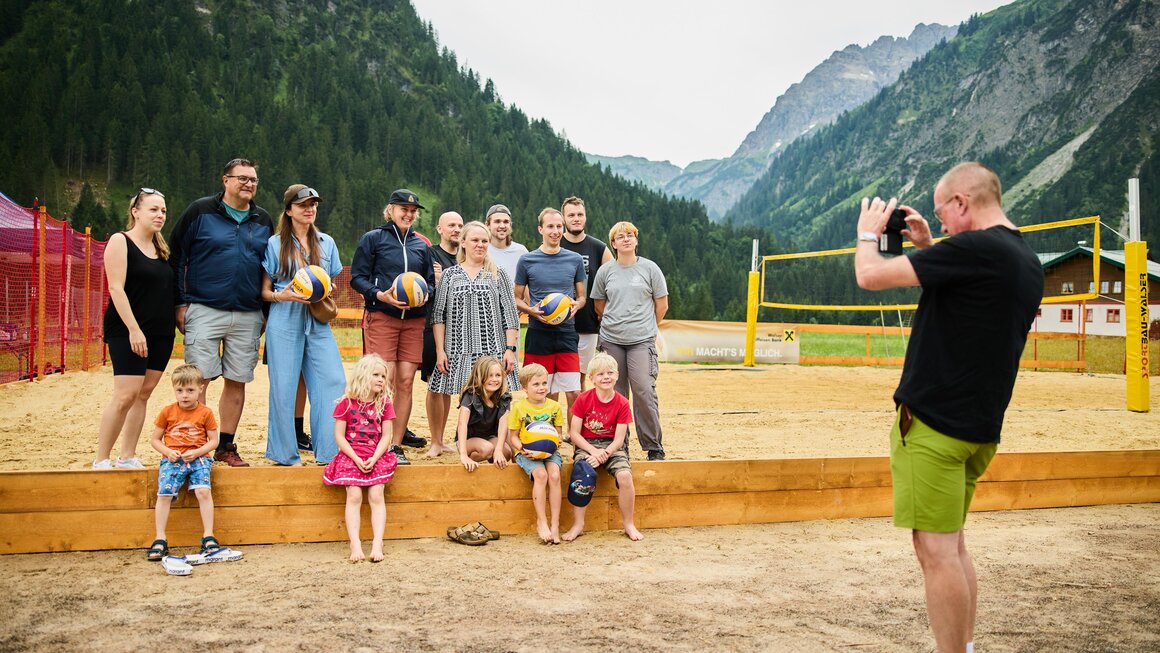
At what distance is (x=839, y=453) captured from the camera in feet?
21.3

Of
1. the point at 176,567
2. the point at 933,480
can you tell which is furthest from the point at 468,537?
the point at 933,480

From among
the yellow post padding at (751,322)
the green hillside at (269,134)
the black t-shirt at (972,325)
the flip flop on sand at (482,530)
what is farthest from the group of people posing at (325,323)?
the green hillside at (269,134)

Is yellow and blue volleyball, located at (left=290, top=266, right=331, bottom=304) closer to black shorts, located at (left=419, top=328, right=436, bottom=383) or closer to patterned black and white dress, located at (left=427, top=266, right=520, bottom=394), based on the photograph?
patterned black and white dress, located at (left=427, top=266, right=520, bottom=394)

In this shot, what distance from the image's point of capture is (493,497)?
452 cm

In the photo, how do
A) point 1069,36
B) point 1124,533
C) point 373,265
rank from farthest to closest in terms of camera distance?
point 1069,36 < point 373,265 < point 1124,533

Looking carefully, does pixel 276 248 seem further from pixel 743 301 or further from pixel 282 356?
pixel 743 301

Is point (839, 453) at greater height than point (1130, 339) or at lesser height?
lesser

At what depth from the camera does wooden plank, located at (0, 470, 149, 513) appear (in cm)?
393

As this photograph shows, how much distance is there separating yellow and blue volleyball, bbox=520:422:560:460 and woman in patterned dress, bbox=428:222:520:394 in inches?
28.6

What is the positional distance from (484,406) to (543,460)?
67 centimetres

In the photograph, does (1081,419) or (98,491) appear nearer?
(98,491)

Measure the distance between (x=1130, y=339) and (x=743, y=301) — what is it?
66.9 meters

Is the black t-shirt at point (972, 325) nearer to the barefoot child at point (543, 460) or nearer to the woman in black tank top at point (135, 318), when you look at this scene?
the barefoot child at point (543, 460)

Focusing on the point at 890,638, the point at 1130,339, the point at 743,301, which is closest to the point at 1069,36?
the point at 743,301
